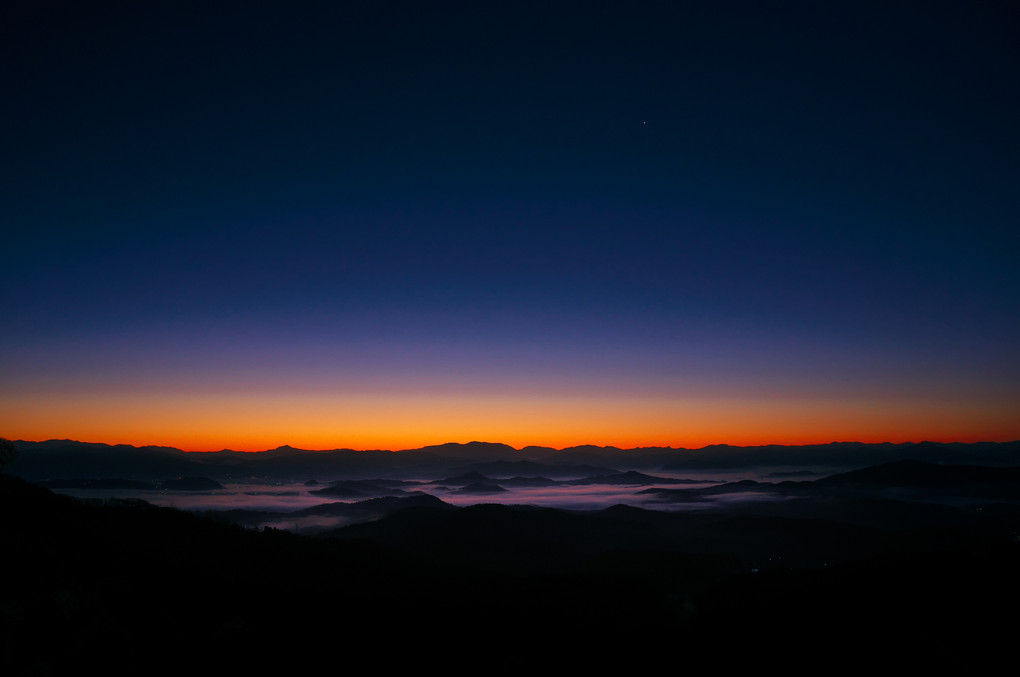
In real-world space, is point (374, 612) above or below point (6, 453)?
below

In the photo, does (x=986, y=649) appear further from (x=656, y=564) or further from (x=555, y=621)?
(x=656, y=564)

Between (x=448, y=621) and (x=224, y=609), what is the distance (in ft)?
52.3

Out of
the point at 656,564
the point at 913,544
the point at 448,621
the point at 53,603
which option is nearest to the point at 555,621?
the point at 448,621

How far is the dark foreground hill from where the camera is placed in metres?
31.3

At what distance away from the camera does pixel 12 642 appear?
28.8 meters

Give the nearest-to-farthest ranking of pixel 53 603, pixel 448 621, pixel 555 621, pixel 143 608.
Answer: pixel 53 603 < pixel 143 608 < pixel 448 621 < pixel 555 621

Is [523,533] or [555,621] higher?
[555,621]

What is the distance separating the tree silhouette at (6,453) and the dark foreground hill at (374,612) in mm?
6072

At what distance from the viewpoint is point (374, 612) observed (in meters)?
42.9

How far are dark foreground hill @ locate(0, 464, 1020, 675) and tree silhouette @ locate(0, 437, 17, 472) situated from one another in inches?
239

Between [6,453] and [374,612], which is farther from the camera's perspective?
[6,453]

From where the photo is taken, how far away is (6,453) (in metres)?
57.7

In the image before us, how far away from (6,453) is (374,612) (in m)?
45.0

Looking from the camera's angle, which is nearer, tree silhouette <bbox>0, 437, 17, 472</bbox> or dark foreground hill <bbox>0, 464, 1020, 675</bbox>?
dark foreground hill <bbox>0, 464, 1020, 675</bbox>
